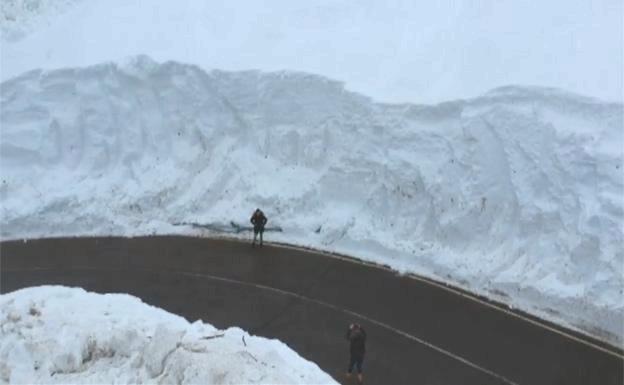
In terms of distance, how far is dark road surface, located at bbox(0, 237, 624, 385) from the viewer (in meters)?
15.9

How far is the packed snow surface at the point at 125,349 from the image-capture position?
1240 cm

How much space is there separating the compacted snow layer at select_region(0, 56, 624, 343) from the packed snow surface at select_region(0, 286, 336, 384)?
273 inches

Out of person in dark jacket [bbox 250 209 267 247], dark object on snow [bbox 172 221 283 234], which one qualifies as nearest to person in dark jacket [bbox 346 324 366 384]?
person in dark jacket [bbox 250 209 267 247]

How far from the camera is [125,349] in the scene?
13484 millimetres

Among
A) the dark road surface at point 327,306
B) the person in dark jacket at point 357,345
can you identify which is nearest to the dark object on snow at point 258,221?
the dark road surface at point 327,306

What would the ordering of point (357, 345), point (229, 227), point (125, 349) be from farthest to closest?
point (229, 227)
point (357, 345)
point (125, 349)

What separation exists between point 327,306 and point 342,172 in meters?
4.72

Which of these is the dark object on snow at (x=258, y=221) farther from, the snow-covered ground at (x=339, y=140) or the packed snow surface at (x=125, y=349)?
the packed snow surface at (x=125, y=349)

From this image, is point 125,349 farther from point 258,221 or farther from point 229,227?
point 229,227

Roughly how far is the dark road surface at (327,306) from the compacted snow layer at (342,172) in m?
0.77

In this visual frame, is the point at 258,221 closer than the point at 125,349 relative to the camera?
No

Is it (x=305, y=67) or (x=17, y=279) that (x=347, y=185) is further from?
(x=17, y=279)

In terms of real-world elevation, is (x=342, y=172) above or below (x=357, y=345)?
above

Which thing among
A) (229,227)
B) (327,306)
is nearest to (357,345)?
(327,306)
